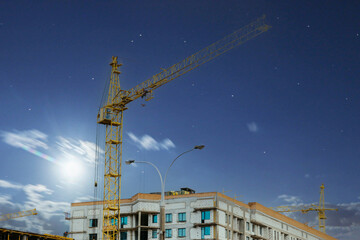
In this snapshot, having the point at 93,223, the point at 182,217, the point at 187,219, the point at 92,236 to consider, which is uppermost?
the point at 182,217

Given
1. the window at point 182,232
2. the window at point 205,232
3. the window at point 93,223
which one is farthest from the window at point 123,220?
the window at point 205,232

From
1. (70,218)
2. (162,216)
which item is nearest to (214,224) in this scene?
(70,218)

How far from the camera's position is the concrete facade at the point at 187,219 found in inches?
3132

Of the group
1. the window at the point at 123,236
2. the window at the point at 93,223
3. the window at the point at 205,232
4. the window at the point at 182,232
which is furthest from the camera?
the window at the point at 93,223

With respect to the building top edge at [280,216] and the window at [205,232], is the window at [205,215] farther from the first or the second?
the building top edge at [280,216]

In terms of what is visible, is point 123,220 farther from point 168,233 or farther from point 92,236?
point 168,233

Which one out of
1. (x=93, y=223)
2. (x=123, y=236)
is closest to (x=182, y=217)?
(x=123, y=236)

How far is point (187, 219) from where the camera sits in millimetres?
80688

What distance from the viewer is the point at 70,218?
91.6 metres

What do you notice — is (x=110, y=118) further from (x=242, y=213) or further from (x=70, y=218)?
(x=242, y=213)

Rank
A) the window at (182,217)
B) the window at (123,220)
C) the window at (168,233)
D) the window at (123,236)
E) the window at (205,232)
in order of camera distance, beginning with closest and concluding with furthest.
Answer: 1. the window at (205,232)
2. the window at (168,233)
3. the window at (182,217)
4. the window at (123,236)
5. the window at (123,220)

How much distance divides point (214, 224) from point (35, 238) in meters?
27.5

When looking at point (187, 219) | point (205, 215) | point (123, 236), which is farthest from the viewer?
point (123, 236)

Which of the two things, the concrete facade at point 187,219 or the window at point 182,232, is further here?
the window at point 182,232
